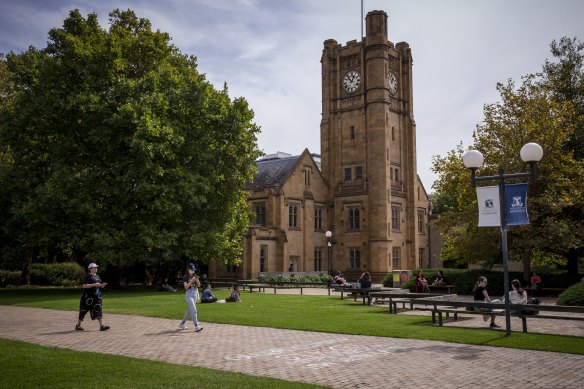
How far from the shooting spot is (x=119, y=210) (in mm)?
30531

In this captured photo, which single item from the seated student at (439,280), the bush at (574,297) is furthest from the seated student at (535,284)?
the bush at (574,297)

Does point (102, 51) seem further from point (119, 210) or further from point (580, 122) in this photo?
point (580, 122)

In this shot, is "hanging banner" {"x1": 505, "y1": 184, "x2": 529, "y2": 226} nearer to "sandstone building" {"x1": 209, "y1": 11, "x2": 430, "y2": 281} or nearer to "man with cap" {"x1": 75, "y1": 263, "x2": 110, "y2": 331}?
"man with cap" {"x1": 75, "y1": 263, "x2": 110, "y2": 331}

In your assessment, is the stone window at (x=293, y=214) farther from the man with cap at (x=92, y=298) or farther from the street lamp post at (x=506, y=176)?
the street lamp post at (x=506, y=176)

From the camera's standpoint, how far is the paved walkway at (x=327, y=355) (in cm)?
898

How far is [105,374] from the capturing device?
9023 millimetres

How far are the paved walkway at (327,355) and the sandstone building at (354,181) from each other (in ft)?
109

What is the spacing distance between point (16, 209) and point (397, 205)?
36.4 metres

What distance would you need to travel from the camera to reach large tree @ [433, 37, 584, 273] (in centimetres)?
2720

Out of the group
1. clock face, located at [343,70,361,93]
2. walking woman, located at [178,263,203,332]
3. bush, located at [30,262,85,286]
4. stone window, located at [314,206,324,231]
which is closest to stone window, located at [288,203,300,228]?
stone window, located at [314,206,324,231]

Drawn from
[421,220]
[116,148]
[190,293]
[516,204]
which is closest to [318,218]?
[421,220]

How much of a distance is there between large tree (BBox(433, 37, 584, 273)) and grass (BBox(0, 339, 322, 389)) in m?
21.5

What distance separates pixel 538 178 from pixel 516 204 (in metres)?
15.9

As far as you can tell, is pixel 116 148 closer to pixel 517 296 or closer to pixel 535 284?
pixel 517 296
